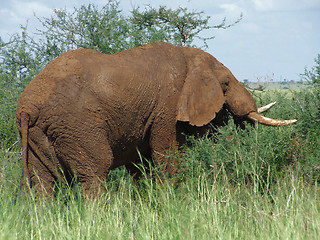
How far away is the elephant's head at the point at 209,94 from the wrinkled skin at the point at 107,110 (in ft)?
0.05

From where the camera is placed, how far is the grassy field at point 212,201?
4.12 meters

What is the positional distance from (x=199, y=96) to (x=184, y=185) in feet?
4.62

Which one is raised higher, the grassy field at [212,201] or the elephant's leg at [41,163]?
the elephant's leg at [41,163]

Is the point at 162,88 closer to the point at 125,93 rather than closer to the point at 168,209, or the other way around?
the point at 125,93

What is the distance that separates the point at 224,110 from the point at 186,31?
16.2 feet

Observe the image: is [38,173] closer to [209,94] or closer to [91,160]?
[91,160]

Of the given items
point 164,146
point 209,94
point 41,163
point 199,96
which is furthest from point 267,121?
point 41,163

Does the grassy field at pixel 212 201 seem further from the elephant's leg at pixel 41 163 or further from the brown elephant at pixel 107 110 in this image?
the brown elephant at pixel 107 110

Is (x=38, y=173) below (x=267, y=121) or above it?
below

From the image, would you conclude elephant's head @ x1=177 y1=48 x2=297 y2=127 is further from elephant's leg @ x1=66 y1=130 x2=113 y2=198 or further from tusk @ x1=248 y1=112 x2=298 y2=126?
elephant's leg @ x1=66 y1=130 x2=113 y2=198

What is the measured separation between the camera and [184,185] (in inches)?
212

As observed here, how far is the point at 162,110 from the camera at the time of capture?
233 inches

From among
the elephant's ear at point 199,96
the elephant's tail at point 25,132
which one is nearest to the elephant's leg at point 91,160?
the elephant's tail at point 25,132

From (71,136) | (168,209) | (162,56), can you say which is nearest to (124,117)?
(71,136)
